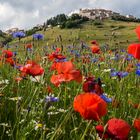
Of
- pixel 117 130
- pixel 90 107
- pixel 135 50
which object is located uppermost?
pixel 135 50

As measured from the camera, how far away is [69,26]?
7819 centimetres

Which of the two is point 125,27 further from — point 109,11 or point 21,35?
point 21,35

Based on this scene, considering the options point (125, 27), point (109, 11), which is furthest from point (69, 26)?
point (109, 11)

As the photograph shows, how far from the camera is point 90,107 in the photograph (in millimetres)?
2016

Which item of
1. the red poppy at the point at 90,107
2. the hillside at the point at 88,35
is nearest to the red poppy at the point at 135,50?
the red poppy at the point at 90,107

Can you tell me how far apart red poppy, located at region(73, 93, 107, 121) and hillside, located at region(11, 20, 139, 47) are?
12.3 ft

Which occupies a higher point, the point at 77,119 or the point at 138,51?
the point at 138,51

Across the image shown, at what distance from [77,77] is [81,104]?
23.6 inches

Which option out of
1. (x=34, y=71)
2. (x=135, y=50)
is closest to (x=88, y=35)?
(x=34, y=71)

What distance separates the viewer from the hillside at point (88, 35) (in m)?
7.42

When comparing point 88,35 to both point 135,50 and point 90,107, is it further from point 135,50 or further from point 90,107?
point 90,107

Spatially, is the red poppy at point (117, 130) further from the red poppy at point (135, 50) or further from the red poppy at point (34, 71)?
the red poppy at point (34, 71)

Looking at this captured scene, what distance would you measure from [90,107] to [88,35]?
575 centimetres

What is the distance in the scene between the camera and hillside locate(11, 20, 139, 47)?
742 cm
